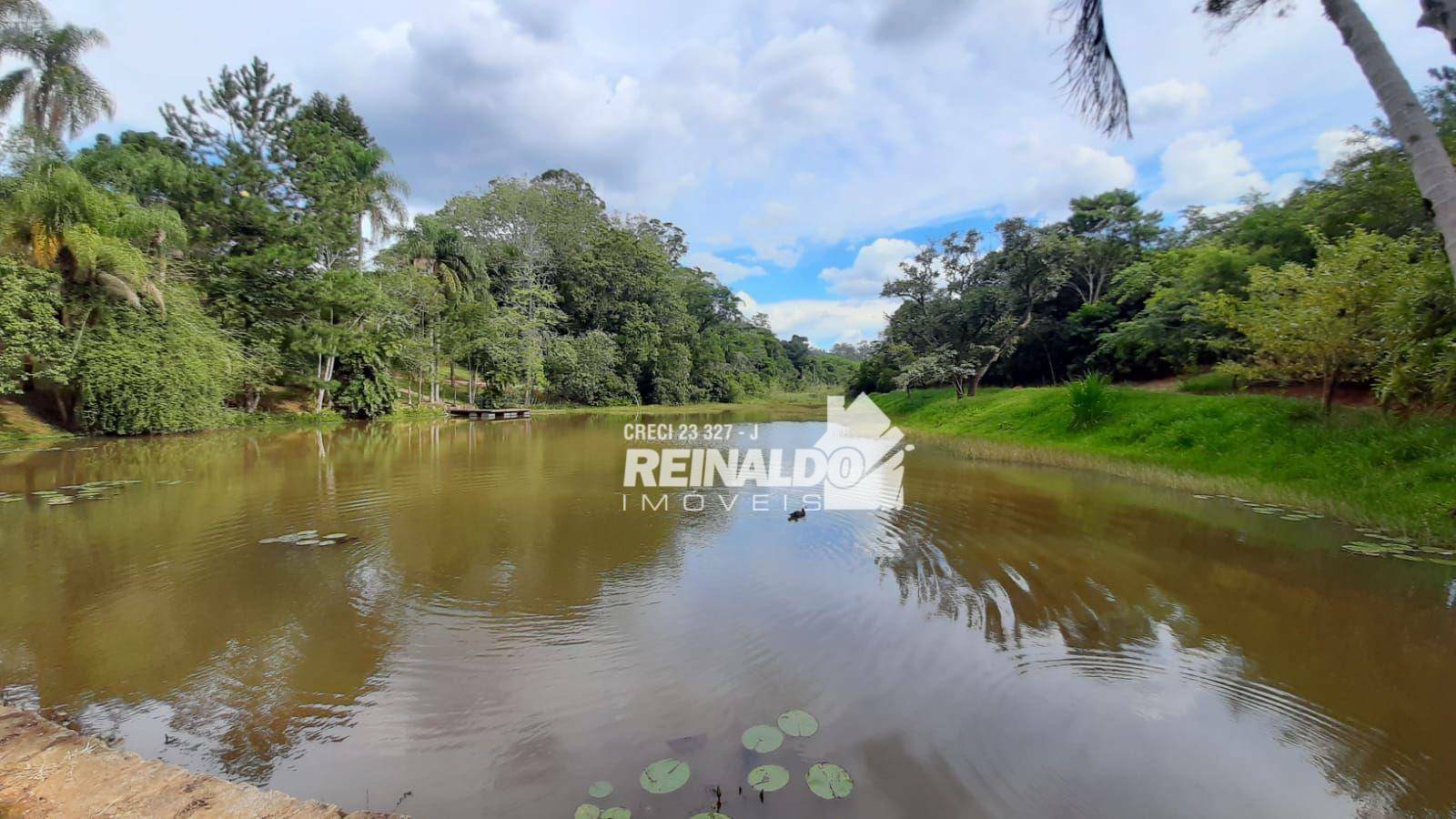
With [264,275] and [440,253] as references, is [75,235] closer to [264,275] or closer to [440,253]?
[264,275]

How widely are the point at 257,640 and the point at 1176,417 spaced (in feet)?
48.5

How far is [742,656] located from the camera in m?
3.47

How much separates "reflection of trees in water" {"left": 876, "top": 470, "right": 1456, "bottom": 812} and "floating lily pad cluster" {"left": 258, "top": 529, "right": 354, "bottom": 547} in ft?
18.3

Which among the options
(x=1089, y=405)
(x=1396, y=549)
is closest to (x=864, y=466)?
(x=1089, y=405)

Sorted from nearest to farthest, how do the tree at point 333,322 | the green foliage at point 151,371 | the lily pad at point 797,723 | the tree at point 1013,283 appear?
the lily pad at point 797,723
the green foliage at point 151,371
the tree at point 1013,283
the tree at point 333,322

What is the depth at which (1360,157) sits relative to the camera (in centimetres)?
975

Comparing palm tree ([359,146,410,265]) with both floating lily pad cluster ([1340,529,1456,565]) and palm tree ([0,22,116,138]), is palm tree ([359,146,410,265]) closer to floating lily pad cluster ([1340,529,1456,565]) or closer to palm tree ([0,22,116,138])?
palm tree ([0,22,116,138])

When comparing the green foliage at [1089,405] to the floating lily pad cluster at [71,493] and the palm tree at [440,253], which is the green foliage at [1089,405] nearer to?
the floating lily pad cluster at [71,493]

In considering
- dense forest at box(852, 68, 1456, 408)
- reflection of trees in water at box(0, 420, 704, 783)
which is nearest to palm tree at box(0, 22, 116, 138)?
reflection of trees in water at box(0, 420, 704, 783)

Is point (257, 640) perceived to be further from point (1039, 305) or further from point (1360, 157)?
point (1039, 305)

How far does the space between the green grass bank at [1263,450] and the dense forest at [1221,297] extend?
2.07ft

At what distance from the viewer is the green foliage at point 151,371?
42.4 ft

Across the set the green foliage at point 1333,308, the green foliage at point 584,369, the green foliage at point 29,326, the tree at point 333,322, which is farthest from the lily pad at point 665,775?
the green foliage at point 584,369

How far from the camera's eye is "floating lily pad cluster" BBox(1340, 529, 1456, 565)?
201 inches
